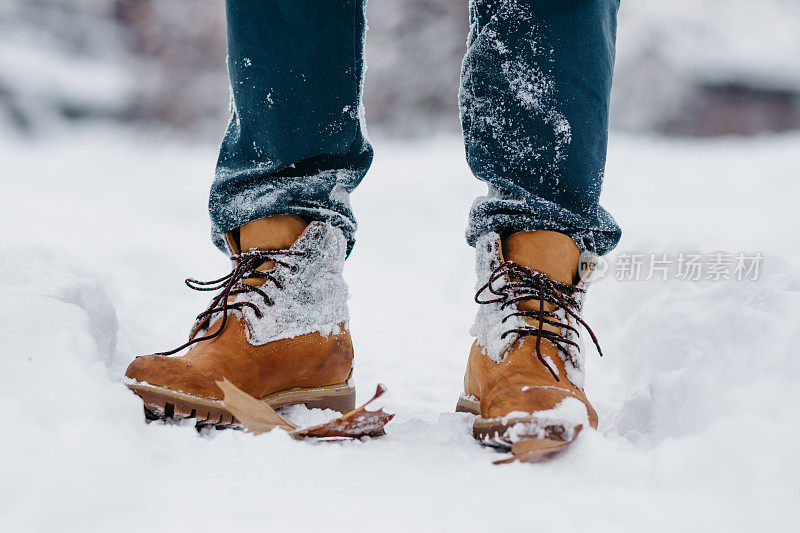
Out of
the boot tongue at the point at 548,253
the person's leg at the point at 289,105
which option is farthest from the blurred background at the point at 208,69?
the boot tongue at the point at 548,253

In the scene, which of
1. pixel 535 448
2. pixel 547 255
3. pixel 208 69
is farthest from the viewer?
pixel 208 69

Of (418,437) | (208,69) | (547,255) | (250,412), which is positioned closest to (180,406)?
(250,412)

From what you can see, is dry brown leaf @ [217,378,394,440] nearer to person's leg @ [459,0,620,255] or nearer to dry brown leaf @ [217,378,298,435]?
dry brown leaf @ [217,378,298,435]

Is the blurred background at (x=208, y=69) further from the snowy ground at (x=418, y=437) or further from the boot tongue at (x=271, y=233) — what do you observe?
the boot tongue at (x=271, y=233)

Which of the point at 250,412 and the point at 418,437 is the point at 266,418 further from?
the point at 418,437

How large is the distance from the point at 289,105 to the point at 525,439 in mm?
629

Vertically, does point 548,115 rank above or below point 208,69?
below

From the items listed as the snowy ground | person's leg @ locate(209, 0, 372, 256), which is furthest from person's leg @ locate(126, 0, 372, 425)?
the snowy ground

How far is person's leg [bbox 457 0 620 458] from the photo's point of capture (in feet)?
3.03

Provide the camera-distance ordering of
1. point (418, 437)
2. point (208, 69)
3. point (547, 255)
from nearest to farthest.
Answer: point (418, 437)
point (547, 255)
point (208, 69)

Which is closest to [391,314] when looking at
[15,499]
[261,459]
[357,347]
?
[357,347]

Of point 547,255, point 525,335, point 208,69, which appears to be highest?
point 208,69

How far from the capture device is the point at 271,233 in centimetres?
100

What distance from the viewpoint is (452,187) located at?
3469 millimetres
